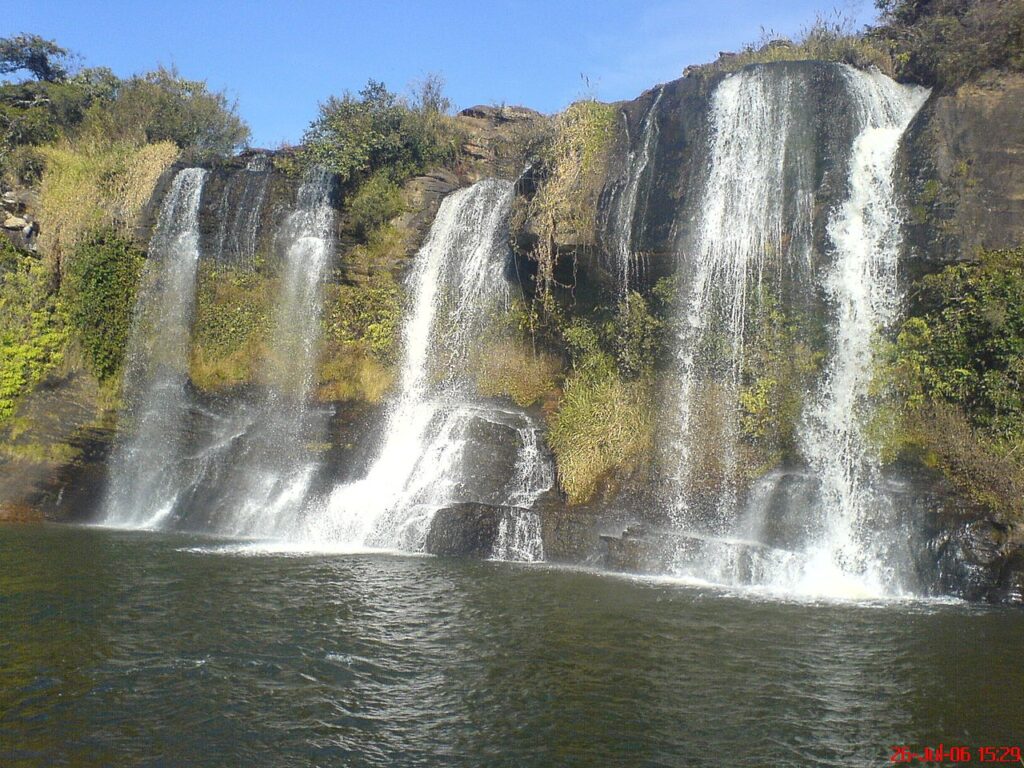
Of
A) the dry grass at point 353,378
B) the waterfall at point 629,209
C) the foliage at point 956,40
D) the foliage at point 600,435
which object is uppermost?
the foliage at point 956,40

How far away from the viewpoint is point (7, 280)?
21.9 meters

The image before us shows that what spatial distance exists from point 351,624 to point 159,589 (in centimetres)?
310

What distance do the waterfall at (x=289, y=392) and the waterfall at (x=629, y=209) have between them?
7.69m

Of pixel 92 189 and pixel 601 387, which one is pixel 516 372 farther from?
pixel 92 189

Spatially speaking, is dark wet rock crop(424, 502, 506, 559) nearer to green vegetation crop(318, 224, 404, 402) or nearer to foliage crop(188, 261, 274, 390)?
green vegetation crop(318, 224, 404, 402)

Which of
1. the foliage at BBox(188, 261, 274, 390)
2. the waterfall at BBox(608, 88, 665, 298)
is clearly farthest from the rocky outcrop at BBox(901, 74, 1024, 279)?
the foliage at BBox(188, 261, 274, 390)

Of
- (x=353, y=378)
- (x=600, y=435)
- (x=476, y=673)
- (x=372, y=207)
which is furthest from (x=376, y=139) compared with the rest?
(x=476, y=673)

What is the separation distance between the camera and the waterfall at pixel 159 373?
65.8 feet

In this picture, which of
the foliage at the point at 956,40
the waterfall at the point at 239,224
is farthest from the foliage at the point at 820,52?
the waterfall at the point at 239,224

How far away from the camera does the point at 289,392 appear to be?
808 inches

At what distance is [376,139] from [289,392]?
724 centimetres

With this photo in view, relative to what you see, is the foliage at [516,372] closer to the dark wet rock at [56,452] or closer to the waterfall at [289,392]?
the waterfall at [289,392]

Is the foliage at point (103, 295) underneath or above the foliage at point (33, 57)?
underneath

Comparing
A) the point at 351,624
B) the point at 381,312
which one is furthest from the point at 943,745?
the point at 381,312
